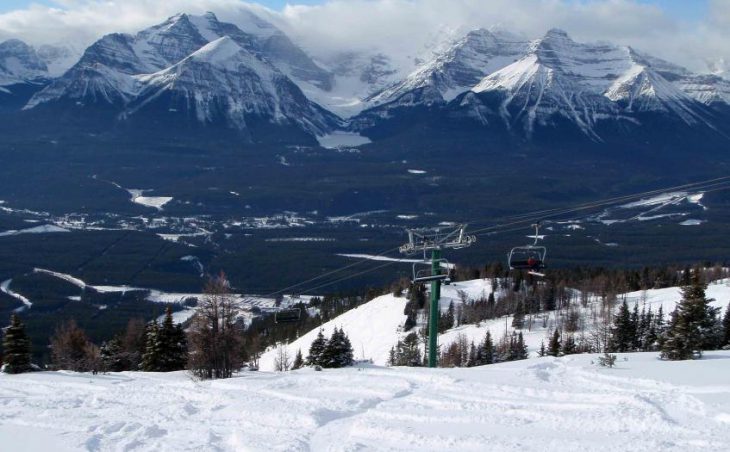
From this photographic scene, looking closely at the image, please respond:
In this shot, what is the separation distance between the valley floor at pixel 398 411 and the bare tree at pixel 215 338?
8265 mm

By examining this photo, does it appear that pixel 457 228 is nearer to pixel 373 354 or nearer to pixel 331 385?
pixel 331 385

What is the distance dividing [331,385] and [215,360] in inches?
543

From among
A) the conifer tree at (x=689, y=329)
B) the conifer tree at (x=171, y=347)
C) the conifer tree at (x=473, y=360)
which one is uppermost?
the conifer tree at (x=689, y=329)

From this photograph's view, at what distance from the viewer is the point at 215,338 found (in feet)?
153

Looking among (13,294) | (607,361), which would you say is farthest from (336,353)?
(13,294)

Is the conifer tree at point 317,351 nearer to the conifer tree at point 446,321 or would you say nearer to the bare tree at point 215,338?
the bare tree at point 215,338

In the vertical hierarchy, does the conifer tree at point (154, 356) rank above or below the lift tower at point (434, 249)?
below

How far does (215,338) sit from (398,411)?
812 inches

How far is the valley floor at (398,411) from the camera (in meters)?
24.9

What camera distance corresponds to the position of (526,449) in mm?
23516

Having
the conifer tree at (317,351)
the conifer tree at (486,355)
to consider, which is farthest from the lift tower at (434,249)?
the conifer tree at (486,355)

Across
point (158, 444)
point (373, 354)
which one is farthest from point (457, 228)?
point (373, 354)

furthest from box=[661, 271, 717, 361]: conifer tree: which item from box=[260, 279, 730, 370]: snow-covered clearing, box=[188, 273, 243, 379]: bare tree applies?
box=[260, 279, 730, 370]: snow-covered clearing

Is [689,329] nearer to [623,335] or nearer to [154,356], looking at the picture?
[623,335]
